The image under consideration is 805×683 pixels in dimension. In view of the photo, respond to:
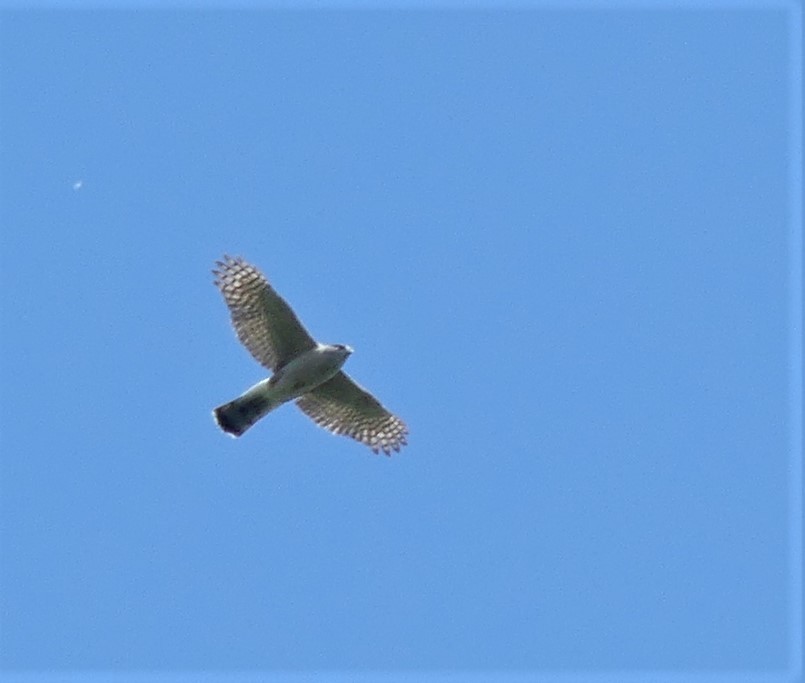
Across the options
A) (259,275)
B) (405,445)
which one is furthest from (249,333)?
(405,445)

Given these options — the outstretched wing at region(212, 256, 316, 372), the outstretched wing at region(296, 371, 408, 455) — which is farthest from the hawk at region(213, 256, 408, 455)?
the outstretched wing at region(296, 371, 408, 455)

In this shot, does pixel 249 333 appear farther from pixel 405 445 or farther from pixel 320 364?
pixel 405 445

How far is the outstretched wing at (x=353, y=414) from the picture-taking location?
2630 cm

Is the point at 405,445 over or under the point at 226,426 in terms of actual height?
over

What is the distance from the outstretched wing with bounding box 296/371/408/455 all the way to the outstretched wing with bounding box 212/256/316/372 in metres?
0.81

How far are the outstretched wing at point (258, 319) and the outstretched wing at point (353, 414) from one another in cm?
81

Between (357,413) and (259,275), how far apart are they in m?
2.24

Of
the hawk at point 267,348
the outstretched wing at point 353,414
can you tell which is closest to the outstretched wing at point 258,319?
the hawk at point 267,348

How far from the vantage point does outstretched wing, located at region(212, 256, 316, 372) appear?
2542 cm

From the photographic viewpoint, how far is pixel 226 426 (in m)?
25.5

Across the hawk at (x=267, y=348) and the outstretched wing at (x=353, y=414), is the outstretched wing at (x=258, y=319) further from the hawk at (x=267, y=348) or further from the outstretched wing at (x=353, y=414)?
the outstretched wing at (x=353, y=414)

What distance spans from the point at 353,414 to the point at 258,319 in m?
1.87

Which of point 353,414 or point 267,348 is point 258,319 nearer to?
point 267,348

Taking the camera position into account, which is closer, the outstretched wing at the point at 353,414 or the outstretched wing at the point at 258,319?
the outstretched wing at the point at 258,319
